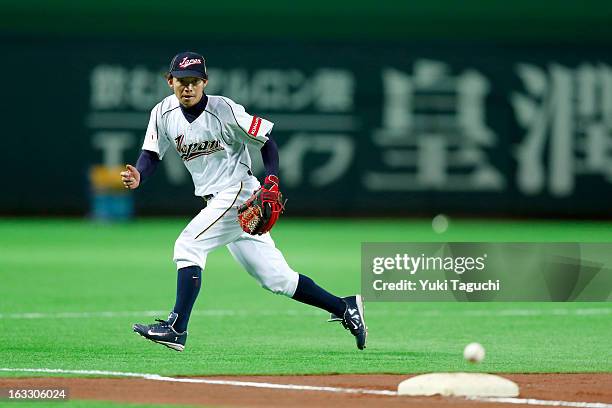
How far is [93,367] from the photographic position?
25.7 feet

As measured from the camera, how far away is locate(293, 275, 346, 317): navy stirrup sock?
27.7ft

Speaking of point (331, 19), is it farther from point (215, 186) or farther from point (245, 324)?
point (215, 186)

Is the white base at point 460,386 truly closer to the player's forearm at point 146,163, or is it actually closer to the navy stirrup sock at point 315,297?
the navy stirrup sock at point 315,297

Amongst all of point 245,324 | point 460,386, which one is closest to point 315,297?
point 460,386

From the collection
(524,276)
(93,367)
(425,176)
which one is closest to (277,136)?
(425,176)

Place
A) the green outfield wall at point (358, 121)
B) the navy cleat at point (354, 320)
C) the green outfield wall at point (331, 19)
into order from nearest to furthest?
the navy cleat at point (354, 320)
the green outfield wall at point (358, 121)
the green outfield wall at point (331, 19)

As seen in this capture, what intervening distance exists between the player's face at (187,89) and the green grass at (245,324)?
1634mm

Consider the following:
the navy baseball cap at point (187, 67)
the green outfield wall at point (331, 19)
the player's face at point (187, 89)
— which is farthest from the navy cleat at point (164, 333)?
the green outfield wall at point (331, 19)

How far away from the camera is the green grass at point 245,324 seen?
26.8 feet

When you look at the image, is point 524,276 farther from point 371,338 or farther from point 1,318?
point 1,318

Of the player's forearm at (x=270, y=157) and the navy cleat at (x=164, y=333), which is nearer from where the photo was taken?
the navy cleat at (x=164, y=333)

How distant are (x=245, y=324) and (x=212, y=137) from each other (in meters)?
2.63

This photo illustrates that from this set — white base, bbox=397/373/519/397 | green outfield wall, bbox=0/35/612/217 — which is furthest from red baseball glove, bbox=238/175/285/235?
green outfield wall, bbox=0/35/612/217

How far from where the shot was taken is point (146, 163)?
848 cm
